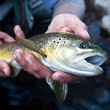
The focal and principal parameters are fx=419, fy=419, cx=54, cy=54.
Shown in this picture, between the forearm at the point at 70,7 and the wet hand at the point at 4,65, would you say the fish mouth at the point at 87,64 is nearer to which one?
the wet hand at the point at 4,65

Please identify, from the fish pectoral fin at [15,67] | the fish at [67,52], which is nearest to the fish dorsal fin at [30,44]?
the fish at [67,52]

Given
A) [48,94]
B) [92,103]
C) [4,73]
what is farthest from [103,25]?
[4,73]

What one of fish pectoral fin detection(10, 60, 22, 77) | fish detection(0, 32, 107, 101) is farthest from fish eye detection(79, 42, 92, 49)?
fish pectoral fin detection(10, 60, 22, 77)

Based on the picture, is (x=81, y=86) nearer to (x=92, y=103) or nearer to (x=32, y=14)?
(x=92, y=103)

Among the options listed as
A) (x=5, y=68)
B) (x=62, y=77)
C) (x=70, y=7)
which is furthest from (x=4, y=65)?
(x=70, y=7)

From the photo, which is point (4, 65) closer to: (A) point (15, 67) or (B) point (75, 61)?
(A) point (15, 67)

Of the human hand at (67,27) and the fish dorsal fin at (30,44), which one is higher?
the fish dorsal fin at (30,44)
